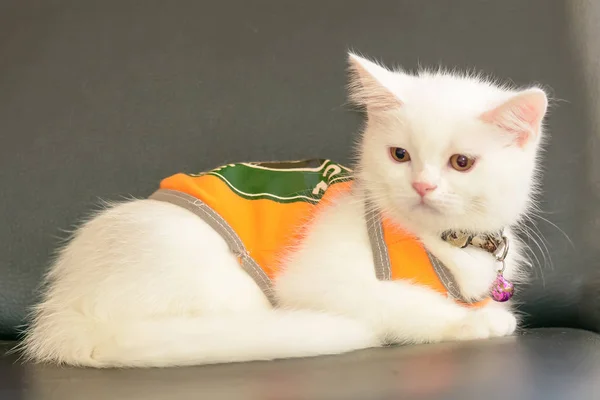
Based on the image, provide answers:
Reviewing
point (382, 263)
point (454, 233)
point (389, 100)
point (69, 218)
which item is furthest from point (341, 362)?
point (69, 218)

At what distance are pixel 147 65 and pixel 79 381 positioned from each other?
777 mm

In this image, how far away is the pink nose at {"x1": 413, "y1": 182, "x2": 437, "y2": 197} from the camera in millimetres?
1060

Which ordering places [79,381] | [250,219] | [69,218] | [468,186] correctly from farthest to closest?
[69,218] < [250,219] < [468,186] < [79,381]

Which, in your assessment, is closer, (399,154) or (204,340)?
(204,340)

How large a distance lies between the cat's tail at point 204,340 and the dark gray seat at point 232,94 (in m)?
0.37

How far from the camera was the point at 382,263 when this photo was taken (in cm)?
115

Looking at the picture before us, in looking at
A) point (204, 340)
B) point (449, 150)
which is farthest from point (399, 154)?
point (204, 340)

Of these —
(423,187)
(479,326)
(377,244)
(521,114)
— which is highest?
(521,114)

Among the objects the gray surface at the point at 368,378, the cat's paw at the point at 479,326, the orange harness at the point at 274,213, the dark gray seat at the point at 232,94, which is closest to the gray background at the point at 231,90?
the dark gray seat at the point at 232,94

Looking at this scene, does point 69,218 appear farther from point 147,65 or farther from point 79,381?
point 79,381

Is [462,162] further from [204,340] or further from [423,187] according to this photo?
[204,340]

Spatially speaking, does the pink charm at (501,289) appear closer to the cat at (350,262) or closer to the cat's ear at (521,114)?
the cat at (350,262)

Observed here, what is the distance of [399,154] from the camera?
114cm

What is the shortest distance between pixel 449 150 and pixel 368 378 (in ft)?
1.30
